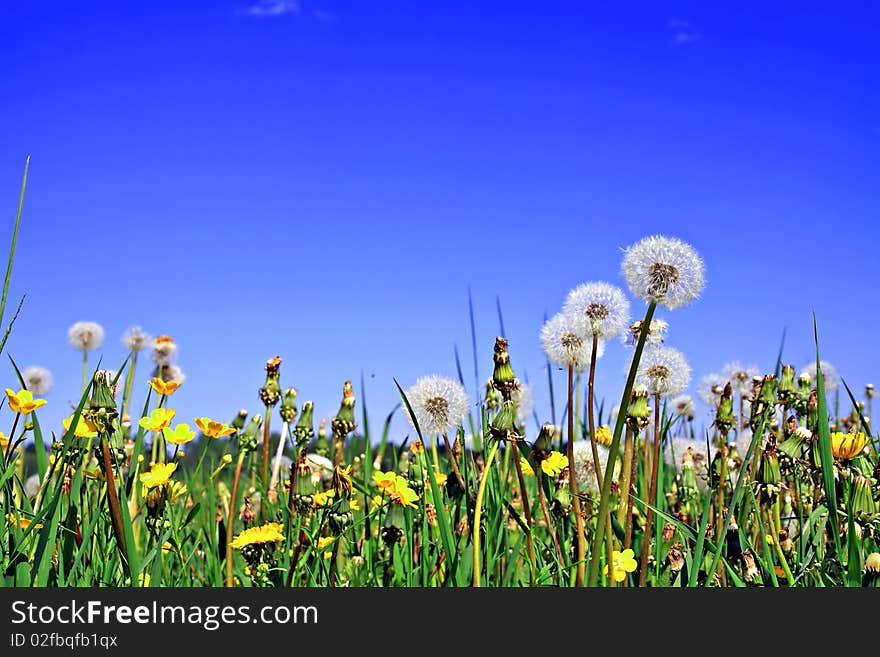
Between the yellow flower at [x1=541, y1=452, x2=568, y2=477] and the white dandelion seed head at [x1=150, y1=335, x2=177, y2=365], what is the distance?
9.68 feet

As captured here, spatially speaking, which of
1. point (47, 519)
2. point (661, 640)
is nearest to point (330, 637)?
point (661, 640)

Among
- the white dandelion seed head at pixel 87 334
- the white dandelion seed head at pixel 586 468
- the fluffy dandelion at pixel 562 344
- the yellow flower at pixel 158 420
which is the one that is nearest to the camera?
the yellow flower at pixel 158 420

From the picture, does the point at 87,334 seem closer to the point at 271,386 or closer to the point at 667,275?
the point at 271,386

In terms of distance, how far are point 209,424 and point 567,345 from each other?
47.3 inches

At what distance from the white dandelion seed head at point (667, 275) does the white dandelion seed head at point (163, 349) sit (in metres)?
3.45

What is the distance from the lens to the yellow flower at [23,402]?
244cm

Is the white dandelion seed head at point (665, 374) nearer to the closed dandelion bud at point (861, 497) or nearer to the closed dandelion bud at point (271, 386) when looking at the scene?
the closed dandelion bud at point (861, 497)

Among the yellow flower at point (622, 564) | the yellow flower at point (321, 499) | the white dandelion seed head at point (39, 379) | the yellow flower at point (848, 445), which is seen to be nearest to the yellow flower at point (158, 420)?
the yellow flower at point (321, 499)

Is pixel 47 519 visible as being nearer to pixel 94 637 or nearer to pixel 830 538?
pixel 94 637

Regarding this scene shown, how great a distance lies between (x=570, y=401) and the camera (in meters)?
2.22

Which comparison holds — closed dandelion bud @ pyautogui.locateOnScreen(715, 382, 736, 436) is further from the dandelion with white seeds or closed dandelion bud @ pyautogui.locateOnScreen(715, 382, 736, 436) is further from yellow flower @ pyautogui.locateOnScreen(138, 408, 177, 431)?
the dandelion with white seeds

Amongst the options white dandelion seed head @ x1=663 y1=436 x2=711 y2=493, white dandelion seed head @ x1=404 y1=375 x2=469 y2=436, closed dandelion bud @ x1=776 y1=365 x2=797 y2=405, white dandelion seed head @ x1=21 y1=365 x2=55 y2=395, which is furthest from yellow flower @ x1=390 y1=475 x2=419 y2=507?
white dandelion seed head @ x1=21 y1=365 x2=55 y2=395

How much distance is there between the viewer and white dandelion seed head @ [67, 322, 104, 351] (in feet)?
21.3

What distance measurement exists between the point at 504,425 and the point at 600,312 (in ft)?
2.09
